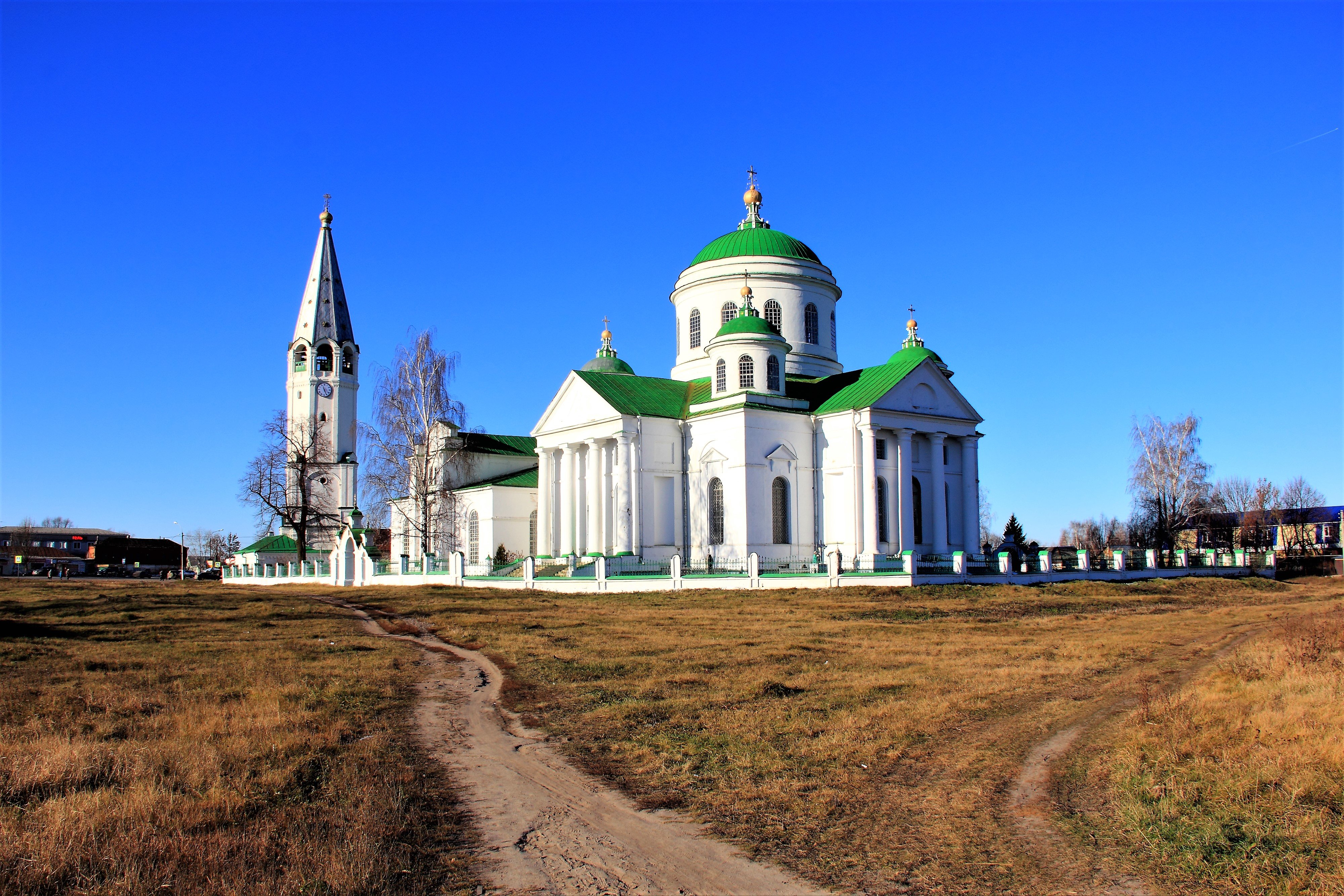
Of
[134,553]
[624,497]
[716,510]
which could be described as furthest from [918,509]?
[134,553]

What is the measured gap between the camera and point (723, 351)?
3722cm

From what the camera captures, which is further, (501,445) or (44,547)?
(44,547)

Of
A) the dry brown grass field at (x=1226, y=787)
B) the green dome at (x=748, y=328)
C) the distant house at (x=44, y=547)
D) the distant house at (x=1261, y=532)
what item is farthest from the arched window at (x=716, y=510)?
the distant house at (x=44, y=547)

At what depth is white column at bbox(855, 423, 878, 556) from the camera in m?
35.3

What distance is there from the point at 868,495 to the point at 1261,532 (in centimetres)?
6483

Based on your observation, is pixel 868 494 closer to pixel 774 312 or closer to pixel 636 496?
pixel 636 496

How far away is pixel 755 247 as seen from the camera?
139ft

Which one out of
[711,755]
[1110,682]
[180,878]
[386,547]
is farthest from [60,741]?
[386,547]

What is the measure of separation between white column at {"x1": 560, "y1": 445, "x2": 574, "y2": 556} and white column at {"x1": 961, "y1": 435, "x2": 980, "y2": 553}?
1581cm

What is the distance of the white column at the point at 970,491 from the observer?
38.9 meters

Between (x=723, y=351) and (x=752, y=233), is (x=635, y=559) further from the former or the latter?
(x=752, y=233)

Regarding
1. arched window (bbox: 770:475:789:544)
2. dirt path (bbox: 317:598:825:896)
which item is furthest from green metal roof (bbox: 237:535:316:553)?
dirt path (bbox: 317:598:825:896)

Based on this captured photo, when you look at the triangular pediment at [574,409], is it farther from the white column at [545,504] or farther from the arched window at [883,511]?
the arched window at [883,511]

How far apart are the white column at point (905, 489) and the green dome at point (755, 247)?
34.0 feet
